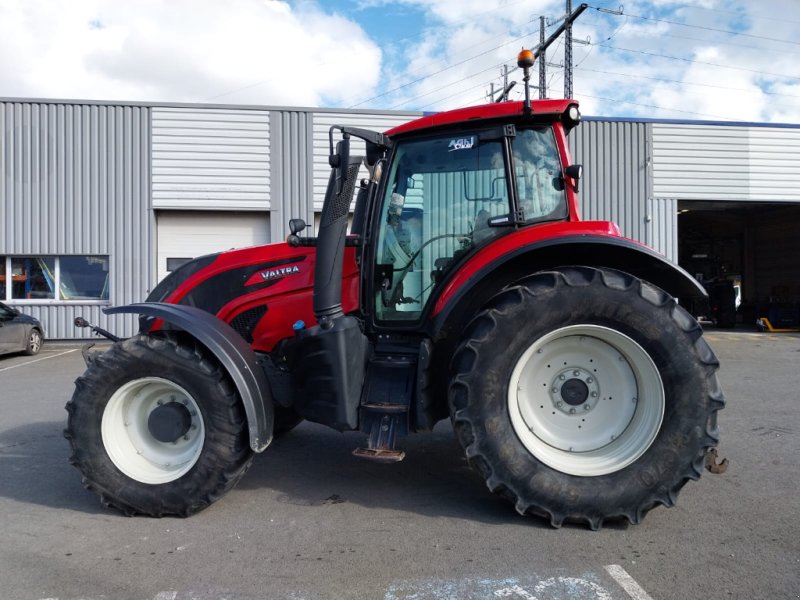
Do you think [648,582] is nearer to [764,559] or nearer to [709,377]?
[764,559]

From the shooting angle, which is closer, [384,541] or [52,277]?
[384,541]

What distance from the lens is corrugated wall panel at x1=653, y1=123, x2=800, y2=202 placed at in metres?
16.5

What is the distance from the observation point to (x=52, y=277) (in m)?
15.1

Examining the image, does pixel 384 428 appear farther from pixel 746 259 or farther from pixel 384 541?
pixel 746 259

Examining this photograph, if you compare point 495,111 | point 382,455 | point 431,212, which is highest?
point 495,111

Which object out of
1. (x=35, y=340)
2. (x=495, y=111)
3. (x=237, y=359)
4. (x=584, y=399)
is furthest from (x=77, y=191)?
(x=584, y=399)

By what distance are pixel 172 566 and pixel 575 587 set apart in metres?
2.03

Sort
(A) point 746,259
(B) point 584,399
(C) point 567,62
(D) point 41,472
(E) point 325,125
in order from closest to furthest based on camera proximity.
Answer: (B) point 584,399
(D) point 41,472
(E) point 325,125
(C) point 567,62
(A) point 746,259

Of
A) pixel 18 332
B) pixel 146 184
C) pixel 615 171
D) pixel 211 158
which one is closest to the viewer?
pixel 18 332

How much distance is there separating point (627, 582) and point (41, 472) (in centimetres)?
434

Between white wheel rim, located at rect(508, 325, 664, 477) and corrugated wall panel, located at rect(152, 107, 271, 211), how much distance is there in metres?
12.8

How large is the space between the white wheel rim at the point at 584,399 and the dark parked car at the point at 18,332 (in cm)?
1212

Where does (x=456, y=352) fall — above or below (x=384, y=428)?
above

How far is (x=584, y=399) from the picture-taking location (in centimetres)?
Answer: 364
